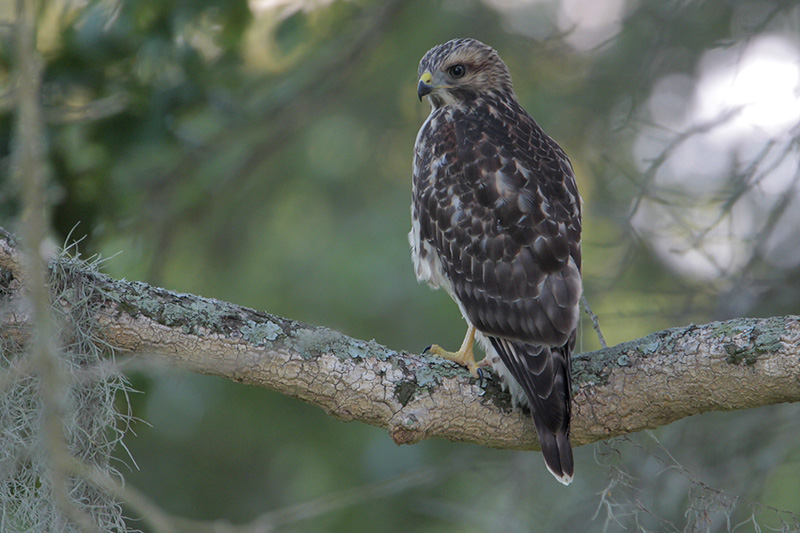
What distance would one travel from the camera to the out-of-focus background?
416 centimetres

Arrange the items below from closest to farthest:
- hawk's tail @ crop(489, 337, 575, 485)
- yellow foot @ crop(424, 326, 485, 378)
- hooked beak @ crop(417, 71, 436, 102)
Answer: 1. hawk's tail @ crop(489, 337, 575, 485)
2. yellow foot @ crop(424, 326, 485, 378)
3. hooked beak @ crop(417, 71, 436, 102)

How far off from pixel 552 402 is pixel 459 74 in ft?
6.72

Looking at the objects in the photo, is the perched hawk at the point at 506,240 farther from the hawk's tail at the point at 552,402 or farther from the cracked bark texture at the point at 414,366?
the cracked bark texture at the point at 414,366

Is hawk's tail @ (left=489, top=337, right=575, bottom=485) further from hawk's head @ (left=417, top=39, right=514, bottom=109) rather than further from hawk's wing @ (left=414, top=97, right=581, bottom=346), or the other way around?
hawk's head @ (left=417, top=39, right=514, bottom=109)

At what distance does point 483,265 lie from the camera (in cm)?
371

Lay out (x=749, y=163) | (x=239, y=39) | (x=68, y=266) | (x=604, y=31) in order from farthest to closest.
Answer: (x=604, y=31) → (x=239, y=39) → (x=749, y=163) → (x=68, y=266)

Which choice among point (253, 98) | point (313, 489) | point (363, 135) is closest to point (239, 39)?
point (253, 98)

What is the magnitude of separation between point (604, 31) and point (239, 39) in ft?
7.06

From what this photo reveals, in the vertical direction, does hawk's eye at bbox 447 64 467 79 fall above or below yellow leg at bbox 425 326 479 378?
above

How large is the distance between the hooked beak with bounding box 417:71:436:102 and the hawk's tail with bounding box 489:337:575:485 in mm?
1646

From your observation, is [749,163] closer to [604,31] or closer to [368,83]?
[604,31]

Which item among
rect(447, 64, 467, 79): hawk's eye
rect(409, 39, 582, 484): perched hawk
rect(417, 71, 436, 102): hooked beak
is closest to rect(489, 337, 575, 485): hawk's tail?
rect(409, 39, 582, 484): perched hawk

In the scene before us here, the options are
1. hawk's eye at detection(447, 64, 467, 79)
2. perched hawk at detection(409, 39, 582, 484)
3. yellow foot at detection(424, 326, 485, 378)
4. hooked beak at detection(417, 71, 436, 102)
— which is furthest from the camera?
hawk's eye at detection(447, 64, 467, 79)

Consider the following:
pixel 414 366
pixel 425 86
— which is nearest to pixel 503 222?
pixel 414 366
